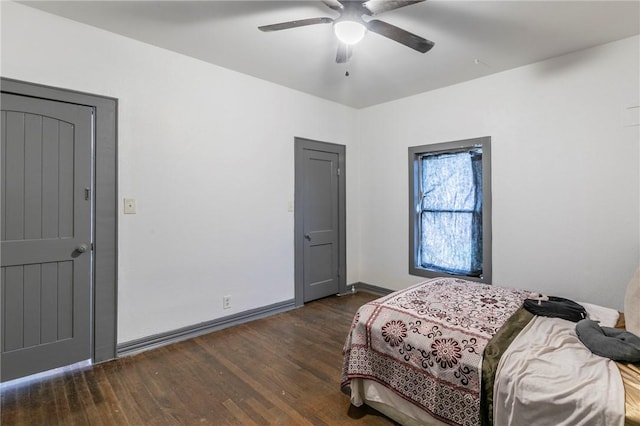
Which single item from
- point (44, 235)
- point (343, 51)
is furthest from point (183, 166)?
point (343, 51)

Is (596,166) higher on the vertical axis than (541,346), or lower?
higher

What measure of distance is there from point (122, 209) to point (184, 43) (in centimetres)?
156

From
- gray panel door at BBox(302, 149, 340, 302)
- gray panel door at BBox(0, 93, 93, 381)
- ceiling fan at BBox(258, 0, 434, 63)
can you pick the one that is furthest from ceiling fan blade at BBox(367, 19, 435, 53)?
gray panel door at BBox(0, 93, 93, 381)

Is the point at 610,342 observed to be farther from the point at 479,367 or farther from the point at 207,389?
Result: the point at 207,389

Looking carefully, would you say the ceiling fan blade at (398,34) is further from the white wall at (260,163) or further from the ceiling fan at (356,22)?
the white wall at (260,163)

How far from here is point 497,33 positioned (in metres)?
2.59

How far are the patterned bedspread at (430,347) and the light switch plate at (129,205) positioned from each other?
2.11 meters

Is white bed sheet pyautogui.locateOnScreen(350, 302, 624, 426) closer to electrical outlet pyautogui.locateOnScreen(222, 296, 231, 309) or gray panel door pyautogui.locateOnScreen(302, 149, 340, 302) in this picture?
electrical outlet pyautogui.locateOnScreen(222, 296, 231, 309)

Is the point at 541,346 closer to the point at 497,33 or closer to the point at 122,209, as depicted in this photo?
the point at 497,33

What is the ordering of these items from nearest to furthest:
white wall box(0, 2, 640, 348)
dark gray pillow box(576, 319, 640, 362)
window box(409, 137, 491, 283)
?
dark gray pillow box(576, 319, 640, 362) < white wall box(0, 2, 640, 348) < window box(409, 137, 491, 283)

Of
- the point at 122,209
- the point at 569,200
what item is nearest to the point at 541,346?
the point at 569,200

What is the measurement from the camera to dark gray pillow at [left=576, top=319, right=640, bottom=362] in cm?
148

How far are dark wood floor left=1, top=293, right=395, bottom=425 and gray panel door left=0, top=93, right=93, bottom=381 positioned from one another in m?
0.27

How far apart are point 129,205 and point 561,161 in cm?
399
